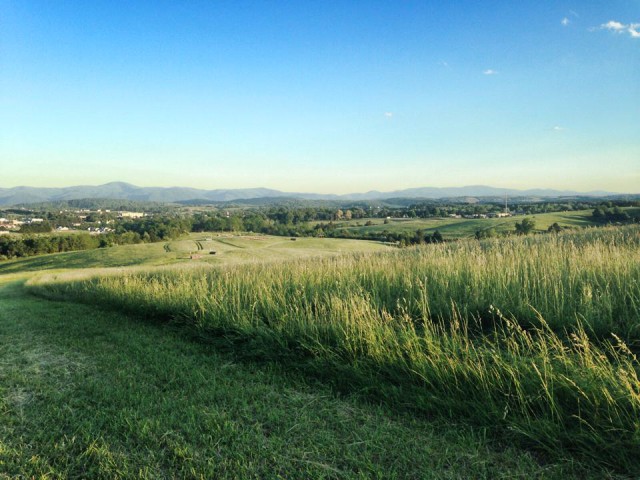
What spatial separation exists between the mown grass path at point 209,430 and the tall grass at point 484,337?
39cm

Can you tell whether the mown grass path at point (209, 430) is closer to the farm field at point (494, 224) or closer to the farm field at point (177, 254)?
the farm field at point (177, 254)

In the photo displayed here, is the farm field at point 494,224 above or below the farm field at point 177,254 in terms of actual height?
above

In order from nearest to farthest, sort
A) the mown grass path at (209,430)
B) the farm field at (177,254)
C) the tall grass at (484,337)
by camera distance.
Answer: the mown grass path at (209,430)
the tall grass at (484,337)
the farm field at (177,254)

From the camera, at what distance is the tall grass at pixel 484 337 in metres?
3.20

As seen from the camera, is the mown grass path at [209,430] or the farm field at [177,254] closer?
the mown grass path at [209,430]

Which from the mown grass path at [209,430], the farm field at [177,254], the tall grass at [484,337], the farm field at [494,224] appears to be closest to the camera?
the mown grass path at [209,430]

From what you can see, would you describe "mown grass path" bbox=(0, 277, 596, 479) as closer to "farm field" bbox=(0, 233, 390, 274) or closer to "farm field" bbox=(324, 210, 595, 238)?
"farm field" bbox=(0, 233, 390, 274)

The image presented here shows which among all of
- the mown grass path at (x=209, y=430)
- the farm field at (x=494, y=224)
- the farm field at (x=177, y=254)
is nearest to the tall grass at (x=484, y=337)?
the mown grass path at (x=209, y=430)

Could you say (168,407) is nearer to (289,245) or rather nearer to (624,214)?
(624,214)

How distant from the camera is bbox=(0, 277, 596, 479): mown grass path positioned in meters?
2.92

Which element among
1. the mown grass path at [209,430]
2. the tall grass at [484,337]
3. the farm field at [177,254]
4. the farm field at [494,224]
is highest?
the tall grass at [484,337]

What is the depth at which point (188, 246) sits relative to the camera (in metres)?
65.1

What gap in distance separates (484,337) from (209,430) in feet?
10.4

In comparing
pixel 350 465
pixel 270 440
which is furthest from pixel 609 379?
pixel 270 440
